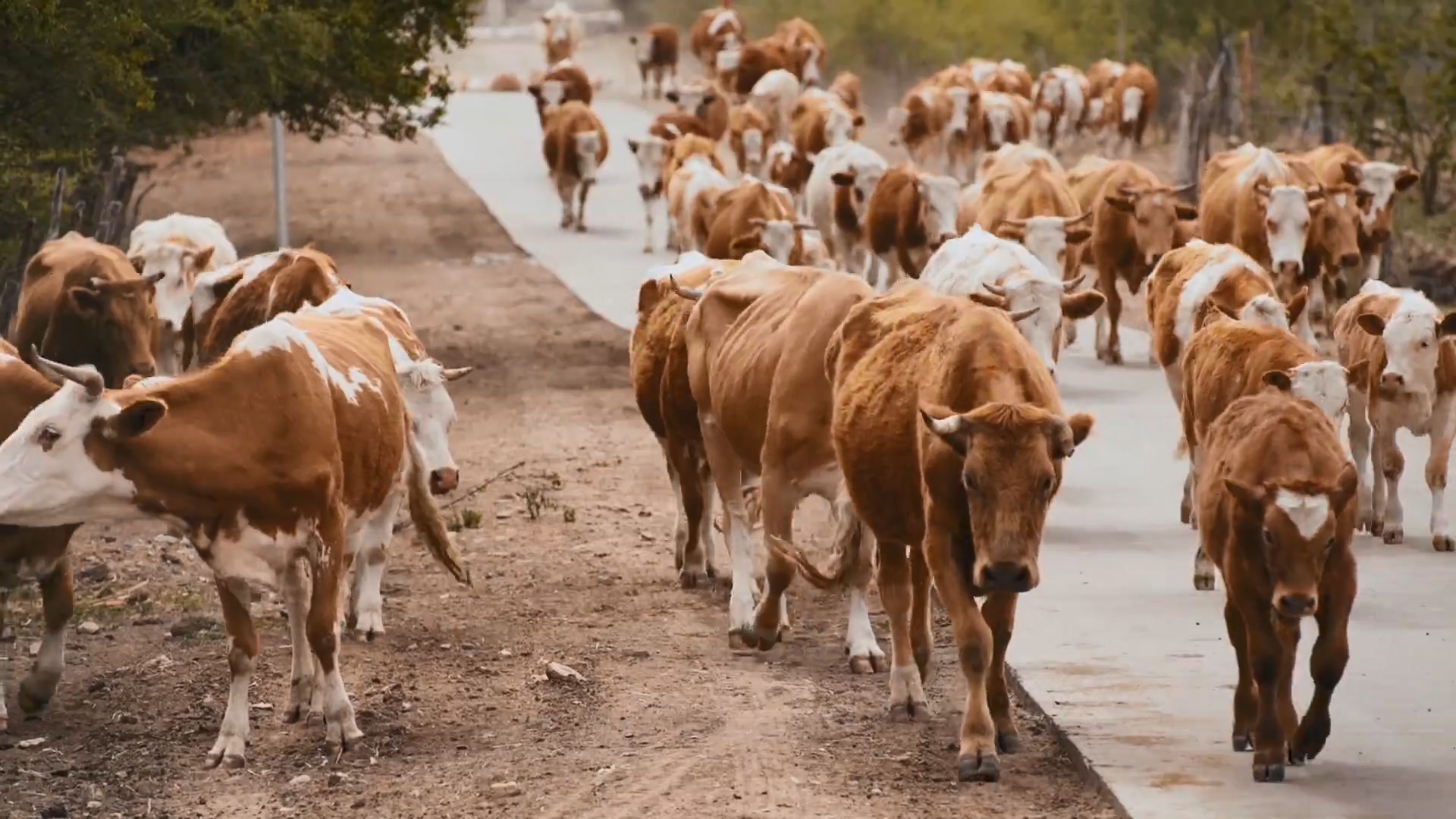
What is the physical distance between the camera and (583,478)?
1620 centimetres

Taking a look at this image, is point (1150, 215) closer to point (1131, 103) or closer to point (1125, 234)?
point (1125, 234)

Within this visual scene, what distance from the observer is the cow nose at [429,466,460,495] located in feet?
36.3

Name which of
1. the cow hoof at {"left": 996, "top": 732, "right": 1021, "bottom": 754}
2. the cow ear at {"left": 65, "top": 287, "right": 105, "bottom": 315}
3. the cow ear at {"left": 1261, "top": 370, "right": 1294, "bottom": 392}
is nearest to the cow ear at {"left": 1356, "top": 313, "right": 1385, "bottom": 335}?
the cow ear at {"left": 1261, "top": 370, "right": 1294, "bottom": 392}

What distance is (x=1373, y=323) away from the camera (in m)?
13.0

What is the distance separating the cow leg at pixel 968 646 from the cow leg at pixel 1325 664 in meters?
1.12

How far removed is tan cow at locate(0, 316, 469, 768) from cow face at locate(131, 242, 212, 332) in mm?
7411

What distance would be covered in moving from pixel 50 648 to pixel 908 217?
14.1 metres

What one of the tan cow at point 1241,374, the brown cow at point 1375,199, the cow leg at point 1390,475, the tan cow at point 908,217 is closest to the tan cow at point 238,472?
the tan cow at point 1241,374

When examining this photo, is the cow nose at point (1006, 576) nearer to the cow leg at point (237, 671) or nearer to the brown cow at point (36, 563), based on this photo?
the cow leg at point (237, 671)

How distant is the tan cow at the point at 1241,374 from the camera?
435 inches

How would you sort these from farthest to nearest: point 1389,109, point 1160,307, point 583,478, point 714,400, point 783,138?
point 783,138 → point 1389,109 → point 583,478 → point 1160,307 → point 714,400

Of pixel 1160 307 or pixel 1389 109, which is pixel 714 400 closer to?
pixel 1160 307

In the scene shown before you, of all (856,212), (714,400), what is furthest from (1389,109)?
(714,400)

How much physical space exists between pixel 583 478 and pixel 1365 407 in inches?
214
